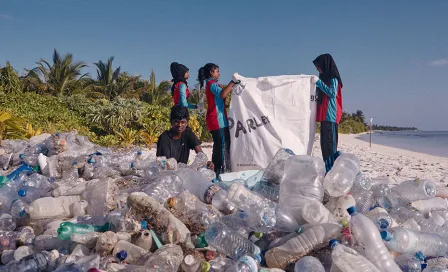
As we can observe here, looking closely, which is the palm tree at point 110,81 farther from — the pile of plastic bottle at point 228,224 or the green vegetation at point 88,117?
the pile of plastic bottle at point 228,224

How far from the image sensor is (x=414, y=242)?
2852mm

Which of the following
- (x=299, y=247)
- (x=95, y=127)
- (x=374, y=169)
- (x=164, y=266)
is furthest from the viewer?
(x=95, y=127)

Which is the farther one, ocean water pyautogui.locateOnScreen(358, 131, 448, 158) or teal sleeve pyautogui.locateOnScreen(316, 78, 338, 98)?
ocean water pyautogui.locateOnScreen(358, 131, 448, 158)

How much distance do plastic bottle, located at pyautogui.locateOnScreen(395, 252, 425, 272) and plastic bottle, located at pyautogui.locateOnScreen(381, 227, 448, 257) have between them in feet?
0.22

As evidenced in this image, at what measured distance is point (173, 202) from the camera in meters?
2.87

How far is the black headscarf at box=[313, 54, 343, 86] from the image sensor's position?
4.94 m

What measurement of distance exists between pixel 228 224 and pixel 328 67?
115 inches

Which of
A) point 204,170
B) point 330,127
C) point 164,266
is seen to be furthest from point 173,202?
point 330,127

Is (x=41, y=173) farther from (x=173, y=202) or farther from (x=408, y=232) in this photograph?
(x=408, y=232)

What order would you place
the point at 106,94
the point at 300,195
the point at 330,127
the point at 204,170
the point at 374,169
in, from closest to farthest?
1. the point at 300,195
2. the point at 204,170
3. the point at 330,127
4. the point at 374,169
5. the point at 106,94

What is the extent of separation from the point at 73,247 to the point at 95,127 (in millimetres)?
10448

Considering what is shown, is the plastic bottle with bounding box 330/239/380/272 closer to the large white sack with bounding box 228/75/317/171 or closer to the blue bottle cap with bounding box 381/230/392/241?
the blue bottle cap with bounding box 381/230/392/241

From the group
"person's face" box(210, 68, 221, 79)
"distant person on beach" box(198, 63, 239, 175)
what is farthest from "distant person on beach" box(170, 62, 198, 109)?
"person's face" box(210, 68, 221, 79)

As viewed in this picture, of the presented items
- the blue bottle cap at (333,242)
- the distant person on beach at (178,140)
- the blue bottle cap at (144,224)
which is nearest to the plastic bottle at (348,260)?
the blue bottle cap at (333,242)
